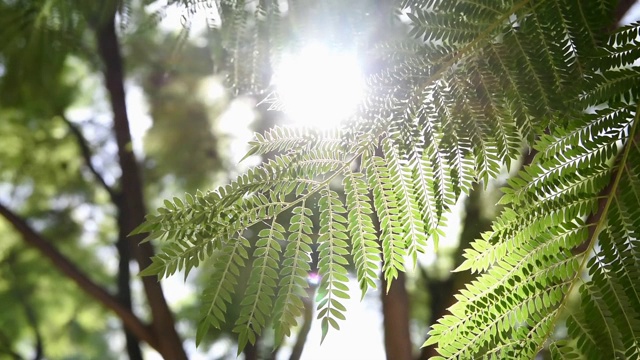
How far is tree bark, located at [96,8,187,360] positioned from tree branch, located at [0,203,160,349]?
0.05 meters

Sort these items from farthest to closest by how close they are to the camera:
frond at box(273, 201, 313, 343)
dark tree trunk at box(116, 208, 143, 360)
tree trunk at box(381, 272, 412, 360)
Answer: dark tree trunk at box(116, 208, 143, 360)
tree trunk at box(381, 272, 412, 360)
frond at box(273, 201, 313, 343)

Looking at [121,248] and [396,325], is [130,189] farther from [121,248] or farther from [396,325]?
[396,325]

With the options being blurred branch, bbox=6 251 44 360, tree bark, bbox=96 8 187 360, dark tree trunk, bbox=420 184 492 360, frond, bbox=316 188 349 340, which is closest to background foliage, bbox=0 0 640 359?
frond, bbox=316 188 349 340

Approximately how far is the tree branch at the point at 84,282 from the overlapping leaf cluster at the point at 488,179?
1626 mm

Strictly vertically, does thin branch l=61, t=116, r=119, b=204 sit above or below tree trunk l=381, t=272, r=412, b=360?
above

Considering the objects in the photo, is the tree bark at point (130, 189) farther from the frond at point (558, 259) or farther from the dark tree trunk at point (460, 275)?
the frond at point (558, 259)

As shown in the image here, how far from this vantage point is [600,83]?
744 millimetres

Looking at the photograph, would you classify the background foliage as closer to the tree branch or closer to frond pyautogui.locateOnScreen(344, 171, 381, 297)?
frond pyautogui.locateOnScreen(344, 171, 381, 297)

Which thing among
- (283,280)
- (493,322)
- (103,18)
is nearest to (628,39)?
(493,322)

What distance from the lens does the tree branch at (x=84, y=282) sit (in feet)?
7.06

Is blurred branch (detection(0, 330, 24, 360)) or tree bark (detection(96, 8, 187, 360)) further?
blurred branch (detection(0, 330, 24, 360))

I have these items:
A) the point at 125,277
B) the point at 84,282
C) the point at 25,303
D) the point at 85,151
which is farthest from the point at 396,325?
the point at 25,303

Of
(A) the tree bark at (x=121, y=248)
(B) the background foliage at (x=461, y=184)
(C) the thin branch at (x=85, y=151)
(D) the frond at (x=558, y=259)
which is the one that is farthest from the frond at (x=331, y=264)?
(C) the thin branch at (x=85, y=151)

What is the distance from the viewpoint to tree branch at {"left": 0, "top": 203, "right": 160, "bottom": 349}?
2152 millimetres
